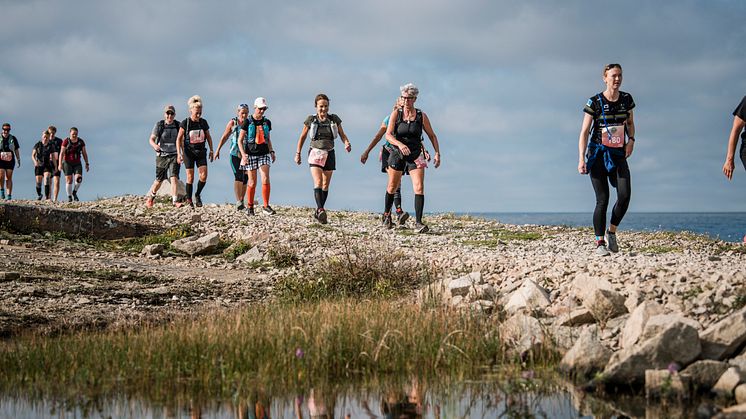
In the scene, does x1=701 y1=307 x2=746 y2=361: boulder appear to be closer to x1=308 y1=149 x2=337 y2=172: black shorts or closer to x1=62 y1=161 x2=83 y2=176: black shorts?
x1=308 y1=149 x2=337 y2=172: black shorts

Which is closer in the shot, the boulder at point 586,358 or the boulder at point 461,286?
the boulder at point 586,358

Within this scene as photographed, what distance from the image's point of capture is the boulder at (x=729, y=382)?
6.14 m

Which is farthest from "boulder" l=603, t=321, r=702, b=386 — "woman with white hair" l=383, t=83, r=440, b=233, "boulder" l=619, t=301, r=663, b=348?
"woman with white hair" l=383, t=83, r=440, b=233

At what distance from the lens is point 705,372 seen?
6.46m

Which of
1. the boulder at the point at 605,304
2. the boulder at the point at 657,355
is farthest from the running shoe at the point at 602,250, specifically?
the boulder at the point at 657,355

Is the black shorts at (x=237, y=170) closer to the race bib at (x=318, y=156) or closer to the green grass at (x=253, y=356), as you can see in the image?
the race bib at (x=318, y=156)

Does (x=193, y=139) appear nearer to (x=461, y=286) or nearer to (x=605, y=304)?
(x=461, y=286)

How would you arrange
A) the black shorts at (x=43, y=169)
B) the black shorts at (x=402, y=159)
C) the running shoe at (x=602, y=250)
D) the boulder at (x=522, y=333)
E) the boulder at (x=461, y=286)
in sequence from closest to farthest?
the boulder at (x=522, y=333)
the boulder at (x=461, y=286)
the running shoe at (x=602, y=250)
the black shorts at (x=402, y=159)
the black shorts at (x=43, y=169)

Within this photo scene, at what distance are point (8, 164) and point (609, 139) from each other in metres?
23.2

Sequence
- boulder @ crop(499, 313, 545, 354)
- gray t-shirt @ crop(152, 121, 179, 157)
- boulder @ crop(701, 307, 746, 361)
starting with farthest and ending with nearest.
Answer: gray t-shirt @ crop(152, 121, 179, 157)
boulder @ crop(499, 313, 545, 354)
boulder @ crop(701, 307, 746, 361)

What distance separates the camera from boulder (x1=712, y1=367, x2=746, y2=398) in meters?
6.14

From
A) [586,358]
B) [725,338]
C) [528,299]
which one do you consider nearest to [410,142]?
[528,299]

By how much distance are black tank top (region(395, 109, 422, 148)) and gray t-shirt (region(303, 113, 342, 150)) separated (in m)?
2.37

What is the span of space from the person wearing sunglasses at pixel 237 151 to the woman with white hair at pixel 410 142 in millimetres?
5091
